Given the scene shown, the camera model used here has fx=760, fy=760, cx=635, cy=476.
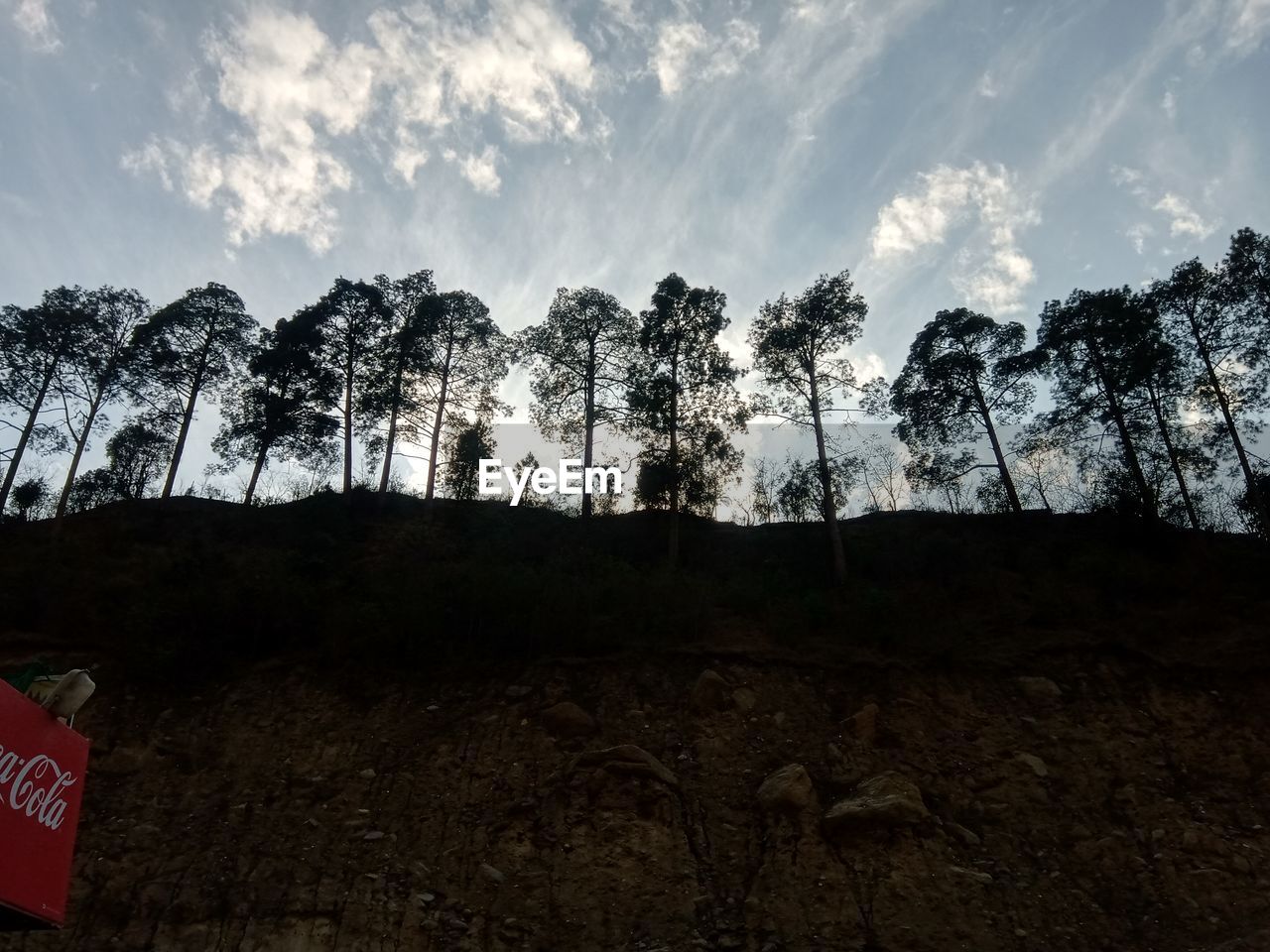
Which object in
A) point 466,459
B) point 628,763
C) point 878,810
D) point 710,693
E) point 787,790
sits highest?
point 466,459

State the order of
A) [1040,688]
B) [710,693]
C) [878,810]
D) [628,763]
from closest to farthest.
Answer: [878,810], [628,763], [1040,688], [710,693]

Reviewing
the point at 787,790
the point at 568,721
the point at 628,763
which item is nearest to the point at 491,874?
the point at 628,763

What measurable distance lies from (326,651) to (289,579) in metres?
2.72

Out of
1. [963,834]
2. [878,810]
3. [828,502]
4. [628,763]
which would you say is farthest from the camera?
[828,502]

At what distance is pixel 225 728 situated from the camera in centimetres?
1361

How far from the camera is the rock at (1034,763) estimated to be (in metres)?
12.4

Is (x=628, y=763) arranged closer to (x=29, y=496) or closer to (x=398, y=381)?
(x=398, y=381)

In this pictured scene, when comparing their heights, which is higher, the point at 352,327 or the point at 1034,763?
the point at 352,327

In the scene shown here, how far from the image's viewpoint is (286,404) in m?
28.0

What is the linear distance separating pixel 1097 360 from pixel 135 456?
122ft

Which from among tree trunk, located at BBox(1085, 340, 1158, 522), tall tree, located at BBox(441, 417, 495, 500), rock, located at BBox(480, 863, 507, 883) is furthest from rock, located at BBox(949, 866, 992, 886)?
tall tree, located at BBox(441, 417, 495, 500)

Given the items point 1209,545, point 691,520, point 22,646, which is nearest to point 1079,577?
point 1209,545

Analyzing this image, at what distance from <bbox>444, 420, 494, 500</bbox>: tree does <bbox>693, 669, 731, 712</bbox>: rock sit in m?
17.8

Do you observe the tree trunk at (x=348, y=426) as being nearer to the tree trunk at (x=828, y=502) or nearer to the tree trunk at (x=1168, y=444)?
the tree trunk at (x=828, y=502)
